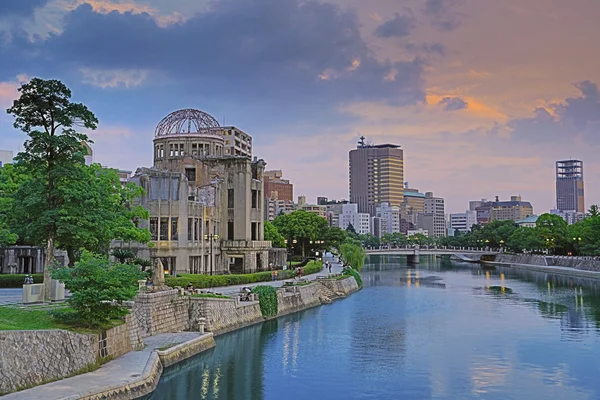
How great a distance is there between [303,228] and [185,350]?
69354 mm

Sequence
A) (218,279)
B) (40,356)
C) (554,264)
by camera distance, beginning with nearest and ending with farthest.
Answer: (40,356) → (218,279) → (554,264)

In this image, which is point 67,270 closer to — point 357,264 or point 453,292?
point 453,292

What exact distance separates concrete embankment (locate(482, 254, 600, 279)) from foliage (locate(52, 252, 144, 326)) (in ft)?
279

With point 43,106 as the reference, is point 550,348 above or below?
below

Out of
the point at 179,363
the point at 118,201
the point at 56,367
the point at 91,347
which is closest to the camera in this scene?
the point at 56,367

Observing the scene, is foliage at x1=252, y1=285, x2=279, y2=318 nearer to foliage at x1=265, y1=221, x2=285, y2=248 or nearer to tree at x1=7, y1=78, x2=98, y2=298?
tree at x1=7, y1=78, x2=98, y2=298

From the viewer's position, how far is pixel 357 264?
97000 mm

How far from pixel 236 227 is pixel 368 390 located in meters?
43.2

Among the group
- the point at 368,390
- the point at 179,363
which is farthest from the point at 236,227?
the point at 368,390

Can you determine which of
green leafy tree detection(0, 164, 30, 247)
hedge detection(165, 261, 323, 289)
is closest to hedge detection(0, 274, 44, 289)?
green leafy tree detection(0, 164, 30, 247)

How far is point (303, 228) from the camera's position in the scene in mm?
104000

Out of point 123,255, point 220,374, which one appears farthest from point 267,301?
point 220,374

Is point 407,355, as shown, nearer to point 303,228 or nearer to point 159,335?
point 159,335

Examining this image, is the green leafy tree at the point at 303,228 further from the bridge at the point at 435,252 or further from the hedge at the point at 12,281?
the hedge at the point at 12,281
